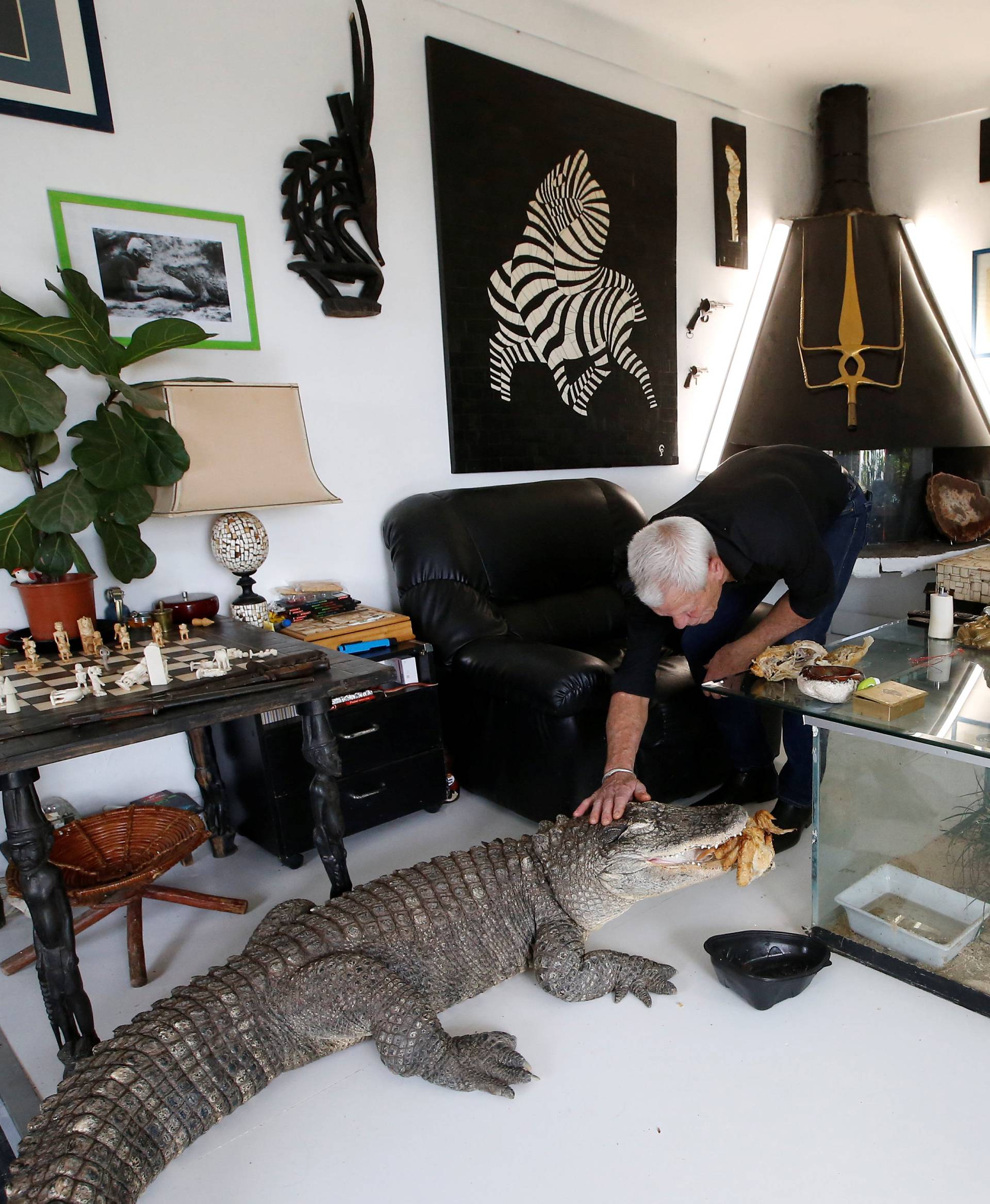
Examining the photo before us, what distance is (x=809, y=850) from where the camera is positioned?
7.89ft

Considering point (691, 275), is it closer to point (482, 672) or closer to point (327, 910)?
point (482, 672)

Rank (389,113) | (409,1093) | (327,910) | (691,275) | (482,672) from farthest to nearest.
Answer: (691,275) → (389,113) → (482,672) → (327,910) → (409,1093)

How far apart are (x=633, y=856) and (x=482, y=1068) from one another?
525 millimetres

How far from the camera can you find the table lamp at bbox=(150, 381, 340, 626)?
227 centimetres

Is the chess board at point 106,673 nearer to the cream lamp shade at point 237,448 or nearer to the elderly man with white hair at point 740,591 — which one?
the cream lamp shade at point 237,448

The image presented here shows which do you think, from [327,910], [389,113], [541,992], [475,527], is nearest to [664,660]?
[475,527]

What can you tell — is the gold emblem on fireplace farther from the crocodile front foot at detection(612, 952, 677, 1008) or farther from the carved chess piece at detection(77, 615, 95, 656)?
the carved chess piece at detection(77, 615, 95, 656)

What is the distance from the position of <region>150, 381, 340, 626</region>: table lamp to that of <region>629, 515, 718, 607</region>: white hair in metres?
1.08

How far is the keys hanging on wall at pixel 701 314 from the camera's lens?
4312mm

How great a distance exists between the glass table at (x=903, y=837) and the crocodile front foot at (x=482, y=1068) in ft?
2.75

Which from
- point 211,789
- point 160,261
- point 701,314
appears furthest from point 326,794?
point 701,314

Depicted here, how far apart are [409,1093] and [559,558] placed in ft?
6.75

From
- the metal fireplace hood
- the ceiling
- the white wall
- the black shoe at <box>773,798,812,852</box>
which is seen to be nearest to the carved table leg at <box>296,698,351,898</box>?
the white wall

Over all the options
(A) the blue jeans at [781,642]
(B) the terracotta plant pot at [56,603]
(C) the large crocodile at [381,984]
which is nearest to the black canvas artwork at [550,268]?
(A) the blue jeans at [781,642]
